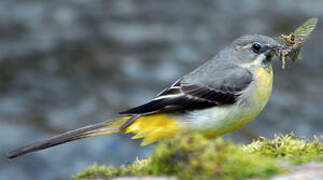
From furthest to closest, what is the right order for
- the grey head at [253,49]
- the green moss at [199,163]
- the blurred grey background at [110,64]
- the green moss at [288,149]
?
the blurred grey background at [110,64] < the grey head at [253,49] < the green moss at [288,149] < the green moss at [199,163]

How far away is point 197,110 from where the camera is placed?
638cm

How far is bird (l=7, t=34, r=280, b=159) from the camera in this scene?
20.6 ft

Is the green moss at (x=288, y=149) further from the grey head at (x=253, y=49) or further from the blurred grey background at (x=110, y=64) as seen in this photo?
the blurred grey background at (x=110, y=64)

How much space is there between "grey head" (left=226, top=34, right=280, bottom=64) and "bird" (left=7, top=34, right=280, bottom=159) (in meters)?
0.21

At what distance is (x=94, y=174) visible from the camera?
17.7 feet

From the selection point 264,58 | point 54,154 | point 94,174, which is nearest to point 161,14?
point 54,154

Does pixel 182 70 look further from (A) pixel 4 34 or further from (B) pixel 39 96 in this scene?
(A) pixel 4 34

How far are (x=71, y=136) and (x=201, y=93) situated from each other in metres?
1.62

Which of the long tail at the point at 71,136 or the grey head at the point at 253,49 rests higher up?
the grey head at the point at 253,49

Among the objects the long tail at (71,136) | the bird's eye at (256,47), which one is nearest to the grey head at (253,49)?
the bird's eye at (256,47)

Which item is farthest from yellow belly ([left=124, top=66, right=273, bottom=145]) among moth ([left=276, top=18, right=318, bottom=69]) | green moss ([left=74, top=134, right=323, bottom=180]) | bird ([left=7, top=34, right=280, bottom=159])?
green moss ([left=74, top=134, right=323, bottom=180])

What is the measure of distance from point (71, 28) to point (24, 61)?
5.89 feet

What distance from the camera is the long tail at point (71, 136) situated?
20.3 ft

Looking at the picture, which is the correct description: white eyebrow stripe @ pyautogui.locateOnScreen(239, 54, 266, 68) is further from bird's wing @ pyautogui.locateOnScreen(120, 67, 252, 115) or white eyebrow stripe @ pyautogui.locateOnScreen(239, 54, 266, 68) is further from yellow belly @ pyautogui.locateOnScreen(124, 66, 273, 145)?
yellow belly @ pyautogui.locateOnScreen(124, 66, 273, 145)
